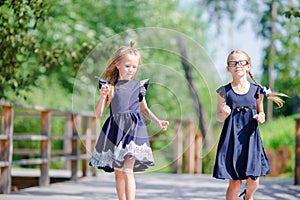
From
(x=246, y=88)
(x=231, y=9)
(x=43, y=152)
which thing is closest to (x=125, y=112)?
(x=246, y=88)

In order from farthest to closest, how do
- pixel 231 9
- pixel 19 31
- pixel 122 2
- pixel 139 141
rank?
pixel 231 9 < pixel 122 2 < pixel 19 31 < pixel 139 141

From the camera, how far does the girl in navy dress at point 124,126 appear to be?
3.99 metres

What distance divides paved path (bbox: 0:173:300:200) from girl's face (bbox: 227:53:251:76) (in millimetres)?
1832

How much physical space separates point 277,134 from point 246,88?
10.3 meters

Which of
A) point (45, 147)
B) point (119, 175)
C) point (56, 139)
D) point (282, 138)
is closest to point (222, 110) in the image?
point (119, 175)

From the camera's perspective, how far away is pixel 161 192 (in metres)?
6.41

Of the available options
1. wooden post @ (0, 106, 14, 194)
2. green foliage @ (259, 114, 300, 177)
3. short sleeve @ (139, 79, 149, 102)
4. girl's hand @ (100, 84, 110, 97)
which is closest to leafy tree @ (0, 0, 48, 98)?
wooden post @ (0, 106, 14, 194)

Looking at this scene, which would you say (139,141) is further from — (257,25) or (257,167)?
(257,25)

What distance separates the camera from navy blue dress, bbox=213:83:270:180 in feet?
13.6

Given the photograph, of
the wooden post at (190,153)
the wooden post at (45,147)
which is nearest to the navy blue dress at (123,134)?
the wooden post at (45,147)

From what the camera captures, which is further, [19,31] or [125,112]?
[19,31]

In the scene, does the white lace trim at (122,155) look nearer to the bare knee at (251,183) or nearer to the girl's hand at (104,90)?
the girl's hand at (104,90)

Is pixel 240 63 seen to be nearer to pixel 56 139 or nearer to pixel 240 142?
pixel 240 142

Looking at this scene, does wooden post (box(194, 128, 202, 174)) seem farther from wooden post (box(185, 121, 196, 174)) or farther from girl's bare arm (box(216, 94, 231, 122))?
girl's bare arm (box(216, 94, 231, 122))
